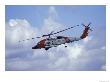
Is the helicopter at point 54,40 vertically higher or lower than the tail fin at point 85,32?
lower

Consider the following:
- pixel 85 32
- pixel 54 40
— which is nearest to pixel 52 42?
pixel 54 40

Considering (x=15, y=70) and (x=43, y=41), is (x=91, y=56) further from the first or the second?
(x=15, y=70)

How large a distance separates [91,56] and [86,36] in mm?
237

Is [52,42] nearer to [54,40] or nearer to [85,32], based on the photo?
[54,40]

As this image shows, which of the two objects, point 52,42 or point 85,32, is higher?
point 85,32

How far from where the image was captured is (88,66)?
3234mm

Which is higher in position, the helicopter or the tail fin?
the tail fin

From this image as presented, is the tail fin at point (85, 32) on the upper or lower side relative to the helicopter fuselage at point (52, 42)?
upper

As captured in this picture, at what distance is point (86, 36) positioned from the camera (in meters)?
3.26

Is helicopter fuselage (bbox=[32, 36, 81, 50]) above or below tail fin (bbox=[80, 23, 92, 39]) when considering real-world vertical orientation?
below
